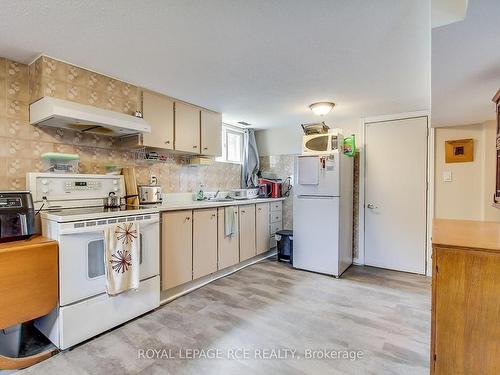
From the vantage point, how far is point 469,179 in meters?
3.17

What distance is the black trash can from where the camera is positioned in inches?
156

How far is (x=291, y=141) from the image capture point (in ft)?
15.3

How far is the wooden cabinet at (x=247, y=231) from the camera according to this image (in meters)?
3.66

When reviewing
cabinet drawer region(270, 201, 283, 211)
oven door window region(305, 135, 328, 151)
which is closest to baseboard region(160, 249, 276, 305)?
cabinet drawer region(270, 201, 283, 211)

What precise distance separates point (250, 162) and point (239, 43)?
2.88 metres

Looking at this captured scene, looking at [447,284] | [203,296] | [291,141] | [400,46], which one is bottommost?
[203,296]

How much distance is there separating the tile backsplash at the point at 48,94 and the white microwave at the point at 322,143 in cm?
215

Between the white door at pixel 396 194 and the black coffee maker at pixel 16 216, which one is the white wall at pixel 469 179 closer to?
the white door at pixel 396 194

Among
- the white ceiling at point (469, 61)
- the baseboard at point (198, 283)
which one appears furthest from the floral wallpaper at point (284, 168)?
the white ceiling at point (469, 61)

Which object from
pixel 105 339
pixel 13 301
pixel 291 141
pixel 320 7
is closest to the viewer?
pixel 320 7

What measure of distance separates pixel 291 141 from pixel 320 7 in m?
3.13

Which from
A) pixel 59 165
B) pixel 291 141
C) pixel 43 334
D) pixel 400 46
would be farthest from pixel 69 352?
pixel 291 141

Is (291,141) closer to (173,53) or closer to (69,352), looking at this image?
(173,53)

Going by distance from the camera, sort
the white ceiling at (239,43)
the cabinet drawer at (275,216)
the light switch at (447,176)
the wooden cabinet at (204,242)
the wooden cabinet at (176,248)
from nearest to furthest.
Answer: the white ceiling at (239,43) → the wooden cabinet at (176,248) → the wooden cabinet at (204,242) → the light switch at (447,176) → the cabinet drawer at (275,216)
